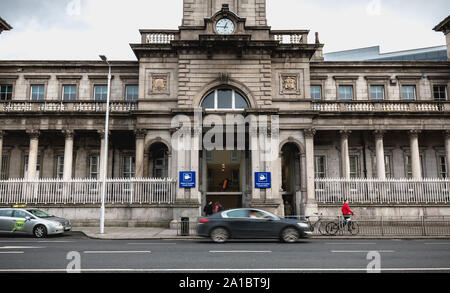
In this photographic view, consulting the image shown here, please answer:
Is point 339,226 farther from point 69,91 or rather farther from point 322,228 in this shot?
point 69,91

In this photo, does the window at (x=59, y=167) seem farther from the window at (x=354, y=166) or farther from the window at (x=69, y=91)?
the window at (x=354, y=166)

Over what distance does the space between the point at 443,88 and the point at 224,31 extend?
19501 millimetres

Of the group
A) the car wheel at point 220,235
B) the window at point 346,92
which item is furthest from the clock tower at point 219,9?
the car wheel at point 220,235

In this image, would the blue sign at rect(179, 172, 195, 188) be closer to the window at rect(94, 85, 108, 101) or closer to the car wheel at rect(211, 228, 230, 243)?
the car wheel at rect(211, 228, 230, 243)

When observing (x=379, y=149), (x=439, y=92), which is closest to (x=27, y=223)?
(x=379, y=149)

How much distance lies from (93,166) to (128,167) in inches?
114

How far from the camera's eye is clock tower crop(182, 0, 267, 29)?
2377 centimetres

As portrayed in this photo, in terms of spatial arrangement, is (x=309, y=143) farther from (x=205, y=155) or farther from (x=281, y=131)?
(x=205, y=155)

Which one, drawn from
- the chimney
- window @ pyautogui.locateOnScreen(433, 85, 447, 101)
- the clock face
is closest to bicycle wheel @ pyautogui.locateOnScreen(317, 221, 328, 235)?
the clock face

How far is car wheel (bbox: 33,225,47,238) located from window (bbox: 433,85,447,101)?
3020cm

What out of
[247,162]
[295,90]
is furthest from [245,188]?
[295,90]

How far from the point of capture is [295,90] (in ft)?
77.1

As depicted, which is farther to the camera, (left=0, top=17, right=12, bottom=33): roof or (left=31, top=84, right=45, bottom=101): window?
(left=0, top=17, right=12, bottom=33): roof

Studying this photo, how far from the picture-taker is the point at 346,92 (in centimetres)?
2784
